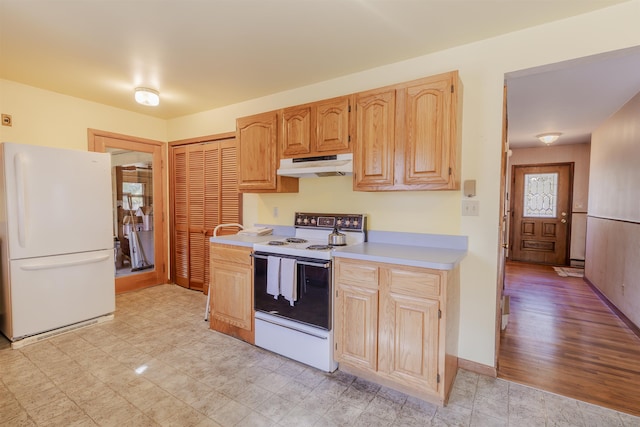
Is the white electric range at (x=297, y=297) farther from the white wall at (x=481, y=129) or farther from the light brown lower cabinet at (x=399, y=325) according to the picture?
the white wall at (x=481, y=129)

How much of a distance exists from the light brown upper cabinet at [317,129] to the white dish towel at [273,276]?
997 millimetres

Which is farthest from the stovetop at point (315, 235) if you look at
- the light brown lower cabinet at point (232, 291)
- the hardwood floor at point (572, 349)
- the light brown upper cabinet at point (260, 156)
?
the hardwood floor at point (572, 349)

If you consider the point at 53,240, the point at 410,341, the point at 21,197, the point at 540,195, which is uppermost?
the point at 540,195

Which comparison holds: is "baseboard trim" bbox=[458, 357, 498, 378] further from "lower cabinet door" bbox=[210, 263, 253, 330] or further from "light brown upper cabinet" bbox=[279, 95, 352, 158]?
"light brown upper cabinet" bbox=[279, 95, 352, 158]

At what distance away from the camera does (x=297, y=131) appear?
2.80 m

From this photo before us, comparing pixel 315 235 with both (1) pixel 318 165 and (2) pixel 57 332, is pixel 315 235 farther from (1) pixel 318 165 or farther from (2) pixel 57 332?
(2) pixel 57 332

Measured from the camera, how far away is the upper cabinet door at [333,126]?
2.55 metres

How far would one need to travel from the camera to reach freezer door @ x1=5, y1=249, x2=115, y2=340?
8.60 ft

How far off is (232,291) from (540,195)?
21.5 ft

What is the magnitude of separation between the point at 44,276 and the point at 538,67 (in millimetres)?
4340

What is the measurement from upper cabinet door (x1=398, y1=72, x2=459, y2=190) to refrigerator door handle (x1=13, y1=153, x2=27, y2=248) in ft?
10.4

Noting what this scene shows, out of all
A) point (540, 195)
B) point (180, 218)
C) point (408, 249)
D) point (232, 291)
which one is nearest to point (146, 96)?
point (180, 218)

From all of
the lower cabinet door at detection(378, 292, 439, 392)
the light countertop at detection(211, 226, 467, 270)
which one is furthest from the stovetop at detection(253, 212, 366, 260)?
the lower cabinet door at detection(378, 292, 439, 392)

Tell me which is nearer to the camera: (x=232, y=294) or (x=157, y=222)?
(x=232, y=294)
